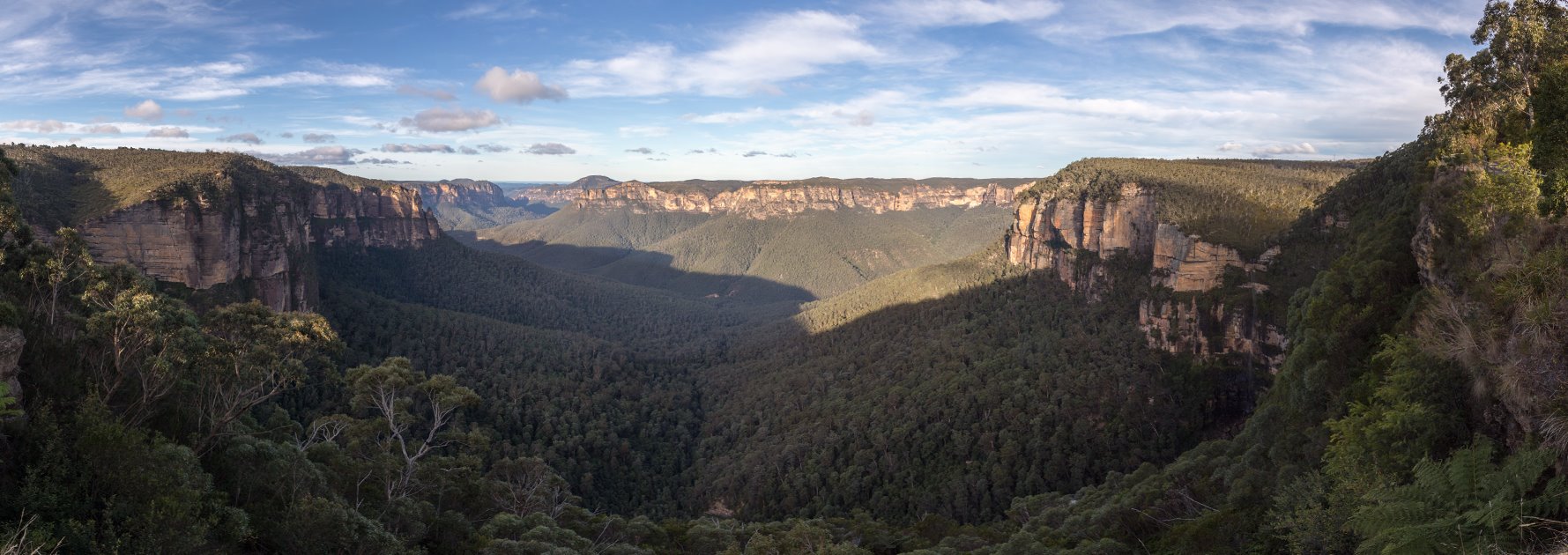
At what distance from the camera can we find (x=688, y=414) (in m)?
79.1

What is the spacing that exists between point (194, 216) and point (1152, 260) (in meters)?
86.9

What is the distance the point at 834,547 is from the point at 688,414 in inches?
2144

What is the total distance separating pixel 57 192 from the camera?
5634 cm

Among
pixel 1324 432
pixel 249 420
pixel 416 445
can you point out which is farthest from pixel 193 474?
pixel 1324 432

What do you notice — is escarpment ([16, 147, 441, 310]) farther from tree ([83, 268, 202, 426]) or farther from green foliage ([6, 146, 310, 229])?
tree ([83, 268, 202, 426])

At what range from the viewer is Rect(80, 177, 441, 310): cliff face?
5312cm

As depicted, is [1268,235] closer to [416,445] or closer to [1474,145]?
[1474,145]

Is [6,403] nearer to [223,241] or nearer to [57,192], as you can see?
[223,241]

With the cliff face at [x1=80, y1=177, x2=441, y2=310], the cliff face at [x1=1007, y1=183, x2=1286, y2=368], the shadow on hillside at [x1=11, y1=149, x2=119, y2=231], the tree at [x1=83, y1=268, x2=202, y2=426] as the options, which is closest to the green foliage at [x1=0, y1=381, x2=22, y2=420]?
the tree at [x1=83, y1=268, x2=202, y2=426]

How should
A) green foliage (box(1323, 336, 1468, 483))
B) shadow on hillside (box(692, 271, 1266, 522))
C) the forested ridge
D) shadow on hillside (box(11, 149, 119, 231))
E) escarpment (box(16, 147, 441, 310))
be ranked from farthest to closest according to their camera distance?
escarpment (box(16, 147, 441, 310)) → shadow on hillside (box(692, 271, 1266, 522)) → shadow on hillside (box(11, 149, 119, 231)) → green foliage (box(1323, 336, 1468, 483)) → the forested ridge

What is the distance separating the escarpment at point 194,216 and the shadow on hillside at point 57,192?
14 centimetres

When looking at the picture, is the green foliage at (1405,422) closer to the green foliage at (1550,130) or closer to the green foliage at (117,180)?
the green foliage at (1550,130)

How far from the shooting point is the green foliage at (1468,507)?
10.4 metres

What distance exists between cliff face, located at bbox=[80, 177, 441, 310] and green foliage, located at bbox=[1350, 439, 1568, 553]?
62212 mm
